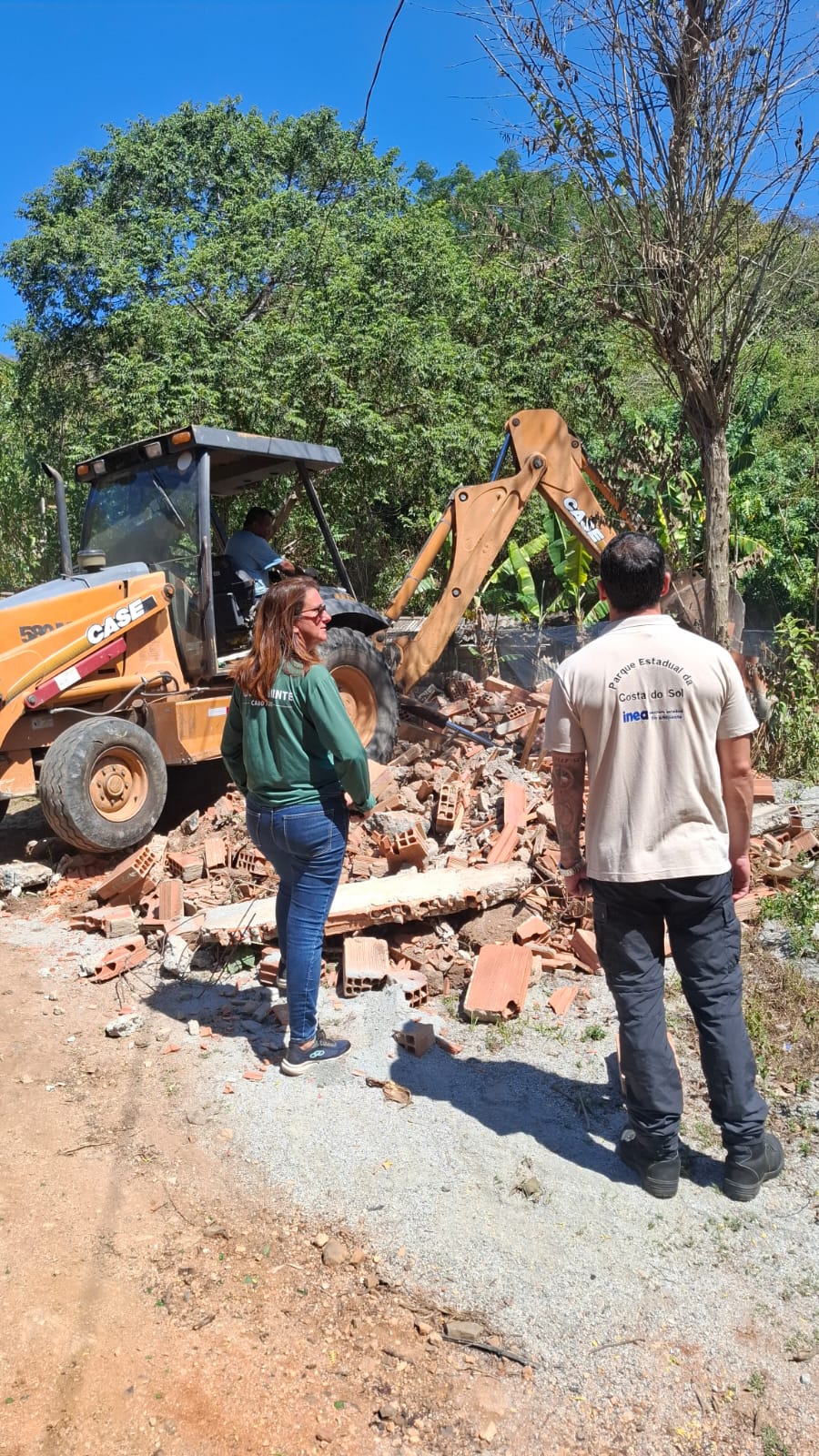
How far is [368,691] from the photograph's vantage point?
26.4 feet

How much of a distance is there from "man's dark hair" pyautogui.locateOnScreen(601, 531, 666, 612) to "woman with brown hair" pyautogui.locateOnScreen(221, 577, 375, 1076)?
123 cm

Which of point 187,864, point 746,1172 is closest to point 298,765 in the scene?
point 746,1172

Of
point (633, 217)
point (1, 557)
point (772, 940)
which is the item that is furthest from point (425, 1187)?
point (1, 557)

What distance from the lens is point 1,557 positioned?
16.4m

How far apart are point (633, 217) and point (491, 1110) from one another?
5.71 meters

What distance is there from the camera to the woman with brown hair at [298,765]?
4082mm

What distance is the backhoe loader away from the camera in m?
6.63

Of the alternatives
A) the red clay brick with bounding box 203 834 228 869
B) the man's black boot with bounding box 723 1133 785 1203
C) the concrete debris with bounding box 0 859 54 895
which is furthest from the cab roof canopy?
the man's black boot with bounding box 723 1133 785 1203

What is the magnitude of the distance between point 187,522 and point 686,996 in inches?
209

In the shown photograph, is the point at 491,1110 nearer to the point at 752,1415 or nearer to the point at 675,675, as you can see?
the point at 752,1415

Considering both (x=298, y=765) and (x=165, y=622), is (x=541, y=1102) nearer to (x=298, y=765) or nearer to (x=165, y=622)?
(x=298, y=765)

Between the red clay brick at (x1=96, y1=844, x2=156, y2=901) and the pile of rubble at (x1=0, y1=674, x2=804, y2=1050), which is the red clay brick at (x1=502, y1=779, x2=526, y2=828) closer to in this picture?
the pile of rubble at (x1=0, y1=674, x2=804, y2=1050)

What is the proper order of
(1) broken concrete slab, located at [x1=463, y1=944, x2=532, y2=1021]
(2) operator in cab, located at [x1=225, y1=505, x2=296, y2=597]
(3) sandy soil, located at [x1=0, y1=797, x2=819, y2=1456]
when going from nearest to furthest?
(3) sandy soil, located at [x1=0, y1=797, x2=819, y2=1456] → (1) broken concrete slab, located at [x1=463, y1=944, x2=532, y2=1021] → (2) operator in cab, located at [x1=225, y1=505, x2=296, y2=597]

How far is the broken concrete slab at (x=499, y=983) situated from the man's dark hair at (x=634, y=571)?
2.18 metres
